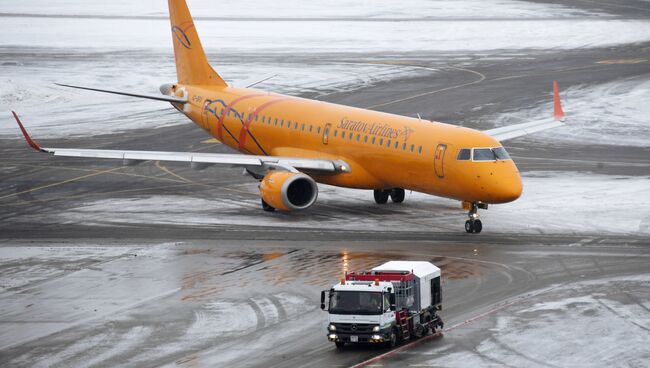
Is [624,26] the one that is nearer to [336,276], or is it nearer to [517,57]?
[517,57]

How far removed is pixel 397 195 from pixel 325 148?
437cm

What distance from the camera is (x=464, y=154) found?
5309 centimetres

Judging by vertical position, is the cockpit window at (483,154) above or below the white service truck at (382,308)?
above

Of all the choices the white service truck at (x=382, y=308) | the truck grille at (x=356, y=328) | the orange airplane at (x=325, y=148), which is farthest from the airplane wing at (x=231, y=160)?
the truck grille at (x=356, y=328)

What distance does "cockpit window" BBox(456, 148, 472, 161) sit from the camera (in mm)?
52984

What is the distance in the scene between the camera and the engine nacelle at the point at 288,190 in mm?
56812

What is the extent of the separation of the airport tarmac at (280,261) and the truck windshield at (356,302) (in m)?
1.21

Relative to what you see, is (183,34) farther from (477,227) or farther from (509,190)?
(509,190)

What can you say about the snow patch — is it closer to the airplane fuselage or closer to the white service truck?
the airplane fuselage

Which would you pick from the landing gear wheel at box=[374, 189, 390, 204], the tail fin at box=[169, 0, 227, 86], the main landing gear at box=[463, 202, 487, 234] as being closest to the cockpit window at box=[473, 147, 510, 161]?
the main landing gear at box=[463, 202, 487, 234]

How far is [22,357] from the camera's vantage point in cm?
3594

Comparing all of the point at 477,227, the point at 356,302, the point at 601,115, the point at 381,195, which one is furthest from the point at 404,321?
the point at 601,115

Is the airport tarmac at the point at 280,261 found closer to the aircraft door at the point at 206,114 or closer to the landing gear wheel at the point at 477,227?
the landing gear wheel at the point at 477,227

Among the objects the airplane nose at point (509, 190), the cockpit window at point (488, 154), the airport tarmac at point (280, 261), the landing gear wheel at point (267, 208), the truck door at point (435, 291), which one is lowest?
the airport tarmac at point (280, 261)
